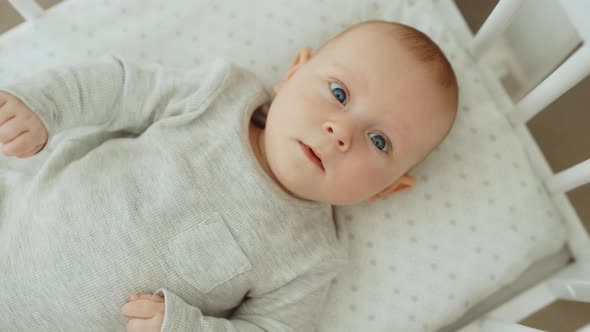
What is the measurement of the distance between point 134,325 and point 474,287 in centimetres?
68

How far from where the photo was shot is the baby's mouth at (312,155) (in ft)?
2.55

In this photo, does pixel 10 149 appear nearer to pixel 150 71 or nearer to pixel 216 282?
pixel 150 71

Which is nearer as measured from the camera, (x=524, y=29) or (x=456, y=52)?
(x=456, y=52)

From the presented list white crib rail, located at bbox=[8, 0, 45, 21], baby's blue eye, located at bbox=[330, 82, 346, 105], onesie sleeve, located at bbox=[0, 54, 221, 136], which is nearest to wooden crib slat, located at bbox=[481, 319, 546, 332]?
baby's blue eye, located at bbox=[330, 82, 346, 105]

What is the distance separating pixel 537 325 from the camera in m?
1.35

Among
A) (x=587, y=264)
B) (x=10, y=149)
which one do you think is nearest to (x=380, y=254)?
(x=587, y=264)

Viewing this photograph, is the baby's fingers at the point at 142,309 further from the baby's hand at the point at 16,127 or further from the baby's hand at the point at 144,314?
the baby's hand at the point at 16,127

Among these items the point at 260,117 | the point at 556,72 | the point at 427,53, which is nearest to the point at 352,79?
the point at 427,53

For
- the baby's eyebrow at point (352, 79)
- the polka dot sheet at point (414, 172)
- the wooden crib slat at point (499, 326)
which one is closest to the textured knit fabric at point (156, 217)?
the polka dot sheet at point (414, 172)

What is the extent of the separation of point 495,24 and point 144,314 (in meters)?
0.86

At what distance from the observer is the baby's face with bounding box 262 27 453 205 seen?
769mm

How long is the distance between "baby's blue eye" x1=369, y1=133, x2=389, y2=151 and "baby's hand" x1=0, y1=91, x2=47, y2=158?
0.56 metres

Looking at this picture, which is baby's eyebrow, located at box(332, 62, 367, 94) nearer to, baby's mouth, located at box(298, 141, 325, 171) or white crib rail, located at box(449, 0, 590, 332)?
baby's mouth, located at box(298, 141, 325, 171)

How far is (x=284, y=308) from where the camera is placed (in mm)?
886
